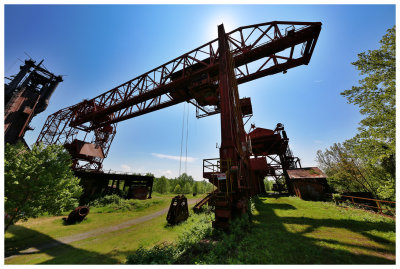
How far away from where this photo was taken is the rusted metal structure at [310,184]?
1459 centimetres

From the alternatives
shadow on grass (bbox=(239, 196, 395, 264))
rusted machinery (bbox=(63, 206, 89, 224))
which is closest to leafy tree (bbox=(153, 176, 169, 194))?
rusted machinery (bbox=(63, 206, 89, 224))

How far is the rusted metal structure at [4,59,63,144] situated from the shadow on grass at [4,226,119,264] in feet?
59.1

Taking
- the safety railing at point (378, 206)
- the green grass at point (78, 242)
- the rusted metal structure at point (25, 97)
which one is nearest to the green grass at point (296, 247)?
the safety railing at point (378, 206)

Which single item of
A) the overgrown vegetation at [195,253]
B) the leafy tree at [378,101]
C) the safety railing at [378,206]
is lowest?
the overgrown vegetation at [195,253]

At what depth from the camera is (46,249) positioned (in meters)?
7.24

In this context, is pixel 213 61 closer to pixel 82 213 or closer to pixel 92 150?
pixel 82 213

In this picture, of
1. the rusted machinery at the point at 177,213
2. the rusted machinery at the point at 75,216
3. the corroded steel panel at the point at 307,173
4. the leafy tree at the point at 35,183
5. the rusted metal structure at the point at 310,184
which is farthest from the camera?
the corroded steel panel at the point at 307,173

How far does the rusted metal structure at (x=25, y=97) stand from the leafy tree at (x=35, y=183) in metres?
17.9

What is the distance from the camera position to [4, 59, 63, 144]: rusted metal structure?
1970cm

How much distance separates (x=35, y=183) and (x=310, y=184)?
22701 mm

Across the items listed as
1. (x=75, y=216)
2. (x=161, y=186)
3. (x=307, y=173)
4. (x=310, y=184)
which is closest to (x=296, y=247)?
(x=310, y=184)

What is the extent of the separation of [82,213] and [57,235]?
3.26 meters

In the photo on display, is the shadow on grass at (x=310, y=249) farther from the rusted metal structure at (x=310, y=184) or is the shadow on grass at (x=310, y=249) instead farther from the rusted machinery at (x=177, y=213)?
the rusted metal structure at (x=310, y=184)

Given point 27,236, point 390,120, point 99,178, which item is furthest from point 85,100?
point 390,120
